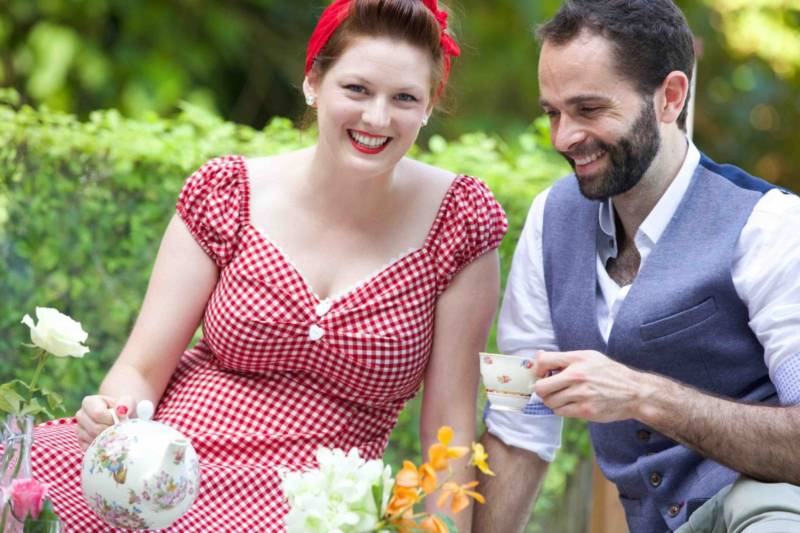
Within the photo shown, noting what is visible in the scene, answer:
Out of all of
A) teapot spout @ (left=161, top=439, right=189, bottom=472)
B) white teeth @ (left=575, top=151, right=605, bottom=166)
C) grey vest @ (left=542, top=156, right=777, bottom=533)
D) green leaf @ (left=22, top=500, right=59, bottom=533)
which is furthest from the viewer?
white teeth @ (left=575, top=151, right=605, bottom=166)

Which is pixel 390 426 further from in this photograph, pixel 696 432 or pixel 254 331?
pixel 696 432

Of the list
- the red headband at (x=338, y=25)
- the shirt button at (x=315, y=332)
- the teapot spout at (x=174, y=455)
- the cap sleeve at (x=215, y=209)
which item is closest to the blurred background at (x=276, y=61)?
the red headband at (x=338, y=25)

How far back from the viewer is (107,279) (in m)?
3.72

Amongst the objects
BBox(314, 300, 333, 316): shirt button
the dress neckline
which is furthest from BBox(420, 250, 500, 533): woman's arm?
BBox(314, 300, 333, 316): shirt button

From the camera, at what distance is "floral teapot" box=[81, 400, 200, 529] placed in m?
2.08

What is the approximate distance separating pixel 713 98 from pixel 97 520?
5088mm

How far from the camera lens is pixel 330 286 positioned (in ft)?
9.15

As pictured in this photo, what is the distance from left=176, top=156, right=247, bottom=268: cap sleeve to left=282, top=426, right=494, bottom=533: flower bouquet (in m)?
1.02

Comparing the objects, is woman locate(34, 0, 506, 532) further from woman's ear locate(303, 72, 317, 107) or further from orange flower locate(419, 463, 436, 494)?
orange flower locate(419, 463, 436, 494)

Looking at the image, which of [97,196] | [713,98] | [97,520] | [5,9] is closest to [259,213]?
[97,520]

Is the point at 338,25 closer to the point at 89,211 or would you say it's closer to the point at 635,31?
the point at 635,31

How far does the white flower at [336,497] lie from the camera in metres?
1.82

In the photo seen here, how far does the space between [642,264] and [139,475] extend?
1097mm

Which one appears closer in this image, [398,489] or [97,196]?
[398,489]
